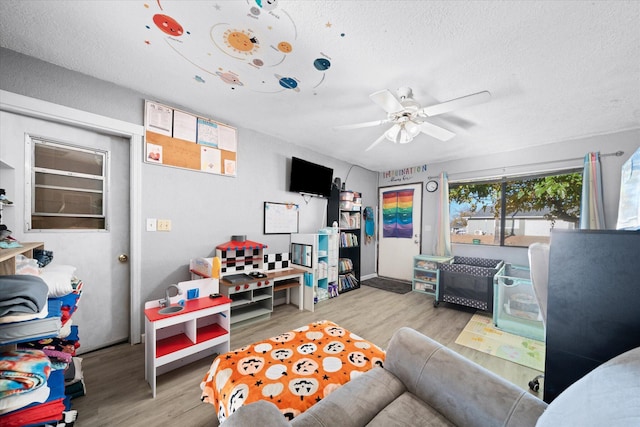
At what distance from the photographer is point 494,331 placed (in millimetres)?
2648

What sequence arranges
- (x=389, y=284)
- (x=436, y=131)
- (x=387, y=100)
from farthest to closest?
1. (x=389, y=284)
2. (x=436, y=131)
3. (x=387, y=100)

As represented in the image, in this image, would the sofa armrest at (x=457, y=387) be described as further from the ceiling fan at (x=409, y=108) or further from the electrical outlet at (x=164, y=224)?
the electrical outlet at (x=164, y=224)

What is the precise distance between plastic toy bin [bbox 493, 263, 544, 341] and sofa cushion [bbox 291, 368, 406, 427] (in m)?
2.45

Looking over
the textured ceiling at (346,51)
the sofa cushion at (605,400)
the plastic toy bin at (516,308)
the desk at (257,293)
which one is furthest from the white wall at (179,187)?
the sofa cushion at (605,400)

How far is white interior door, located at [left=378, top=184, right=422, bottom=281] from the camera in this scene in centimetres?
453

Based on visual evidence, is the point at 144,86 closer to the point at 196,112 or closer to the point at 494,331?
the point at 196,112

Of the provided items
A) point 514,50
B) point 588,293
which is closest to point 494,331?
point 588,293

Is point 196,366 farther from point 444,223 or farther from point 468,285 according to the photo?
point 444,223

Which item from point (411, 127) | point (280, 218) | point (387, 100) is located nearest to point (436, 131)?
point (411, 127)

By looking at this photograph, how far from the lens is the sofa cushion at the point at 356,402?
0.89m

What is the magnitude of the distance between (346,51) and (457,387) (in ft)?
6.54

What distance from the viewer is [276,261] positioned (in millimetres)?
3154

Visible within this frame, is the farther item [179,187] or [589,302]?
[179,187]

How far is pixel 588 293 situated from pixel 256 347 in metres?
1.63
